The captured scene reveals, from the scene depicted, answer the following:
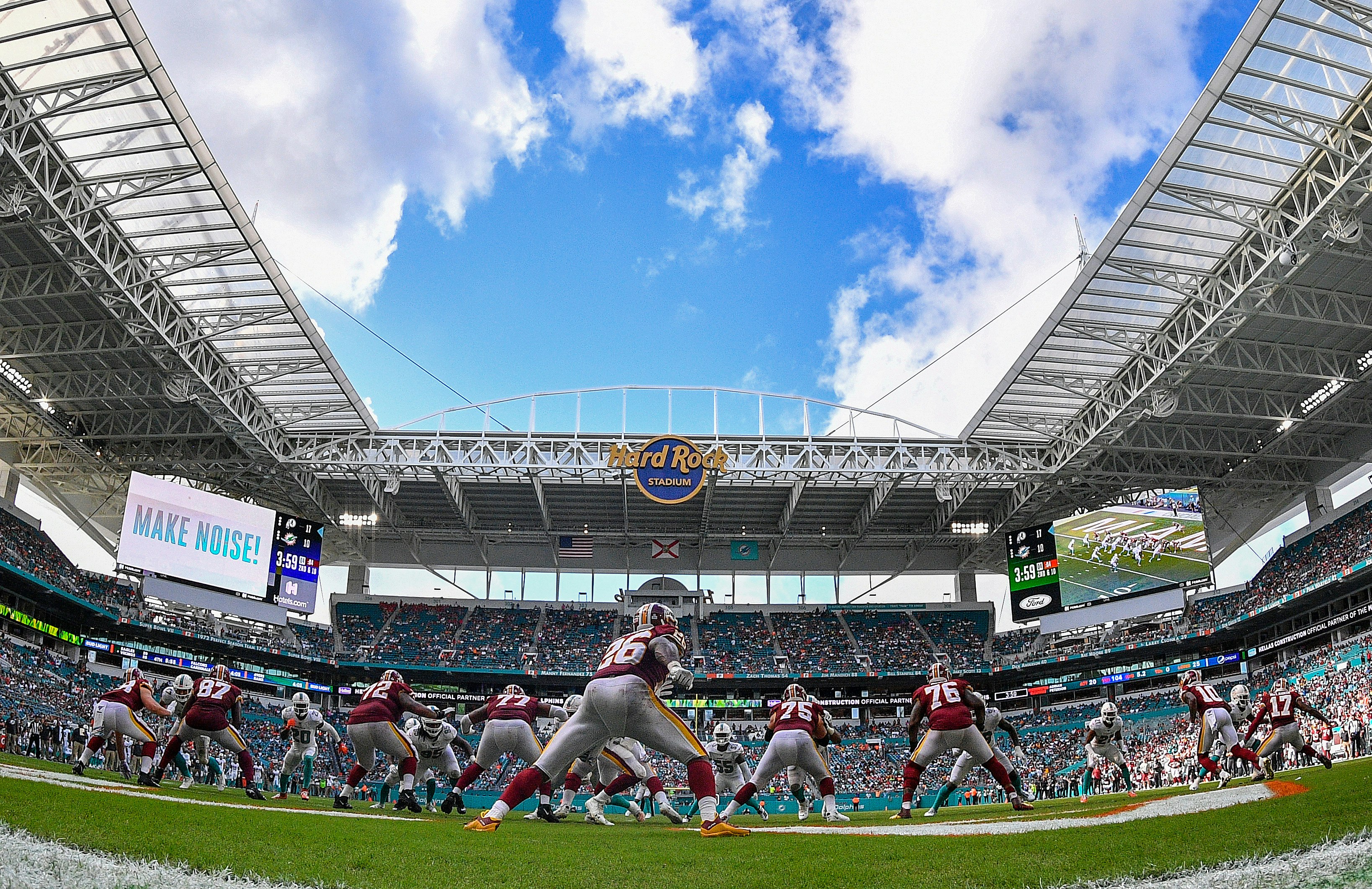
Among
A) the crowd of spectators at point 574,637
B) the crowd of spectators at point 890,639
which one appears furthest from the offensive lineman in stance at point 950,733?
the crowd of spectators at point 890,639

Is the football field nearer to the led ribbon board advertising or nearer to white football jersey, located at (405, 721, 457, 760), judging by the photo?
white football jersey, located at (405, 721, 457, 760)

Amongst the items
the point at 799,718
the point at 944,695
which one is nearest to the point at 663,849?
the point at 799,718

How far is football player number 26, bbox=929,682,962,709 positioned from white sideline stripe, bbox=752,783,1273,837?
209cm

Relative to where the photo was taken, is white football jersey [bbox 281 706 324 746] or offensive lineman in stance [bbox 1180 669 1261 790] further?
white football jersey [bbox 281 706 324 746]

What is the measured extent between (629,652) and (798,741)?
5.35 metres

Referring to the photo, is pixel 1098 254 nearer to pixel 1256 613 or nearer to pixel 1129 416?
pixel 1129 416

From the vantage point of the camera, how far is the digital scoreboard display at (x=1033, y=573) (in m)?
50.4

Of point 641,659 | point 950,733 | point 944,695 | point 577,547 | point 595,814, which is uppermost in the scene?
point 577,547

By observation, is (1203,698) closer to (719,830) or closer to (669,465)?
(719,830)

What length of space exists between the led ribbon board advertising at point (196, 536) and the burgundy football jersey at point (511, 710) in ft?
109

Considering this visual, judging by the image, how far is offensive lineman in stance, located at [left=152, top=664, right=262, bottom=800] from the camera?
17.1 m

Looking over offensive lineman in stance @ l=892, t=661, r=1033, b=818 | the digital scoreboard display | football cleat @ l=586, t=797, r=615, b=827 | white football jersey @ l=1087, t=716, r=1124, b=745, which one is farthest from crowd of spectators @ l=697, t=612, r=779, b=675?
offensive lineman in stance @ l=892, t=661, r=1033, b=818

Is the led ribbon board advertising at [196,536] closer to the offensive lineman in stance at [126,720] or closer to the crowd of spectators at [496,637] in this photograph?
the crowd of spectators at [496,637]

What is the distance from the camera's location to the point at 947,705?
1487 centimetres
